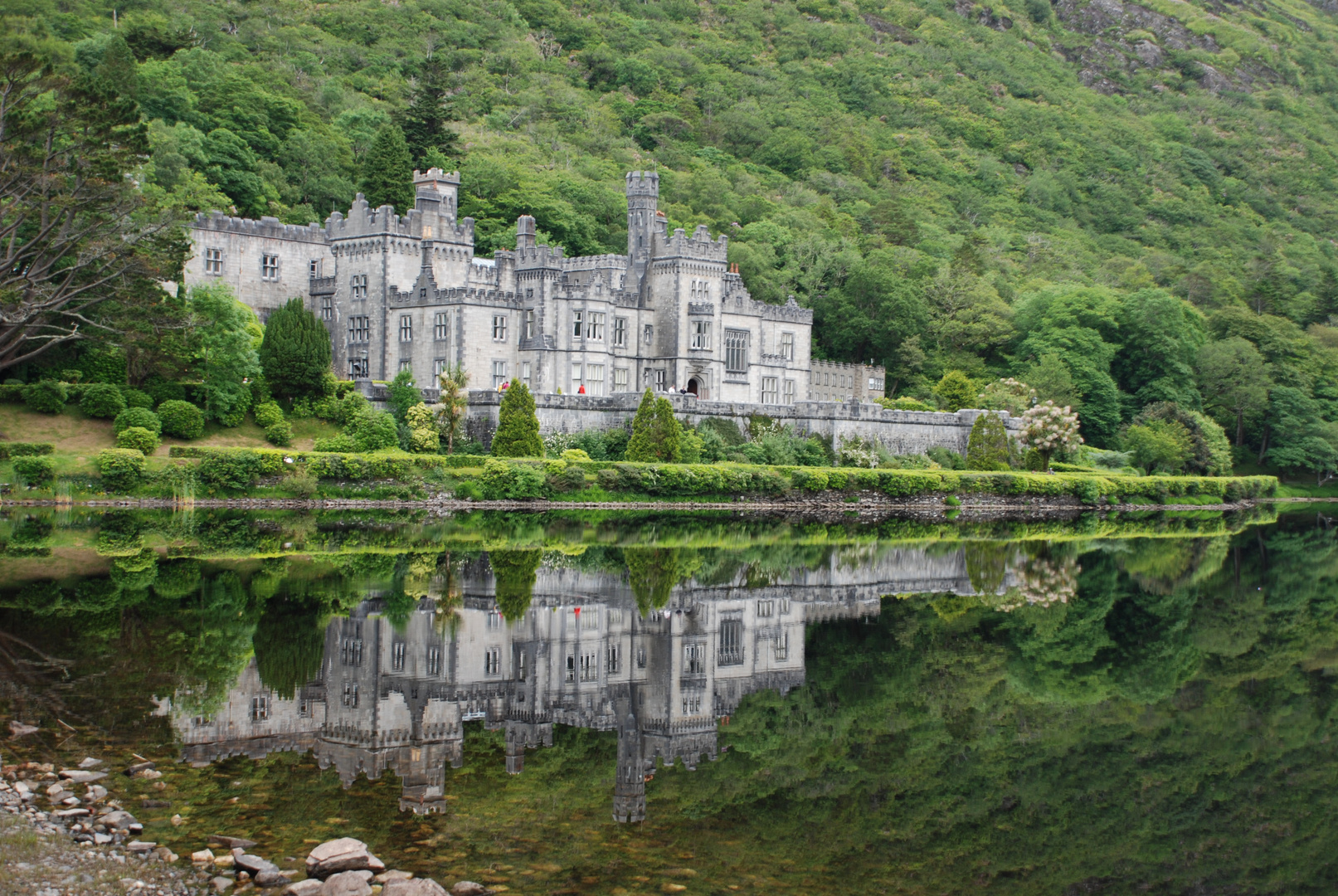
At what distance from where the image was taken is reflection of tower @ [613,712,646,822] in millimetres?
16609

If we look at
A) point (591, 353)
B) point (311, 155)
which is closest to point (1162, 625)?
point (591, 353)

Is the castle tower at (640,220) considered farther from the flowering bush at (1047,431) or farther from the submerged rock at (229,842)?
the submerged rock at (229,842)

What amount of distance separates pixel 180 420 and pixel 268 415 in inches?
162

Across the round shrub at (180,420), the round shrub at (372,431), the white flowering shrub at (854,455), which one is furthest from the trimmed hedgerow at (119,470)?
the white flowering shrub at (854,455)

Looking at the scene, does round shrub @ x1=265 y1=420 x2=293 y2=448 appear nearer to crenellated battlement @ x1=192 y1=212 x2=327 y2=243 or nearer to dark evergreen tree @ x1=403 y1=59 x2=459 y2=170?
crenellated battlement @ x1=192 y1=212 x2=327 y2=243

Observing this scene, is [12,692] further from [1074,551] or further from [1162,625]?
[1074,551]

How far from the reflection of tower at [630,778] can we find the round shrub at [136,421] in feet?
124

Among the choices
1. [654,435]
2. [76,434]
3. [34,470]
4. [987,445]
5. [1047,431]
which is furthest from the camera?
[1047,431]

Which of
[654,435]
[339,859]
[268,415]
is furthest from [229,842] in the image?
[654,435]

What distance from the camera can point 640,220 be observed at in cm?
7388

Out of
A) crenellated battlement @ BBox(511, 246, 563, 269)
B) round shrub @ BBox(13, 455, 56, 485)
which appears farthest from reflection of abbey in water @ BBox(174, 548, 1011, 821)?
crenellated battlement @ BBox(511, 246, 563, 269)

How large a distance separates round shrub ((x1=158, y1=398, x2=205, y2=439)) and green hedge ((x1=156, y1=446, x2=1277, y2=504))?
6.24 feet

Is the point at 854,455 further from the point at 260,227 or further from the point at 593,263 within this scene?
the point at 260,227

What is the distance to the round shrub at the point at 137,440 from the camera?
51.5 meters
